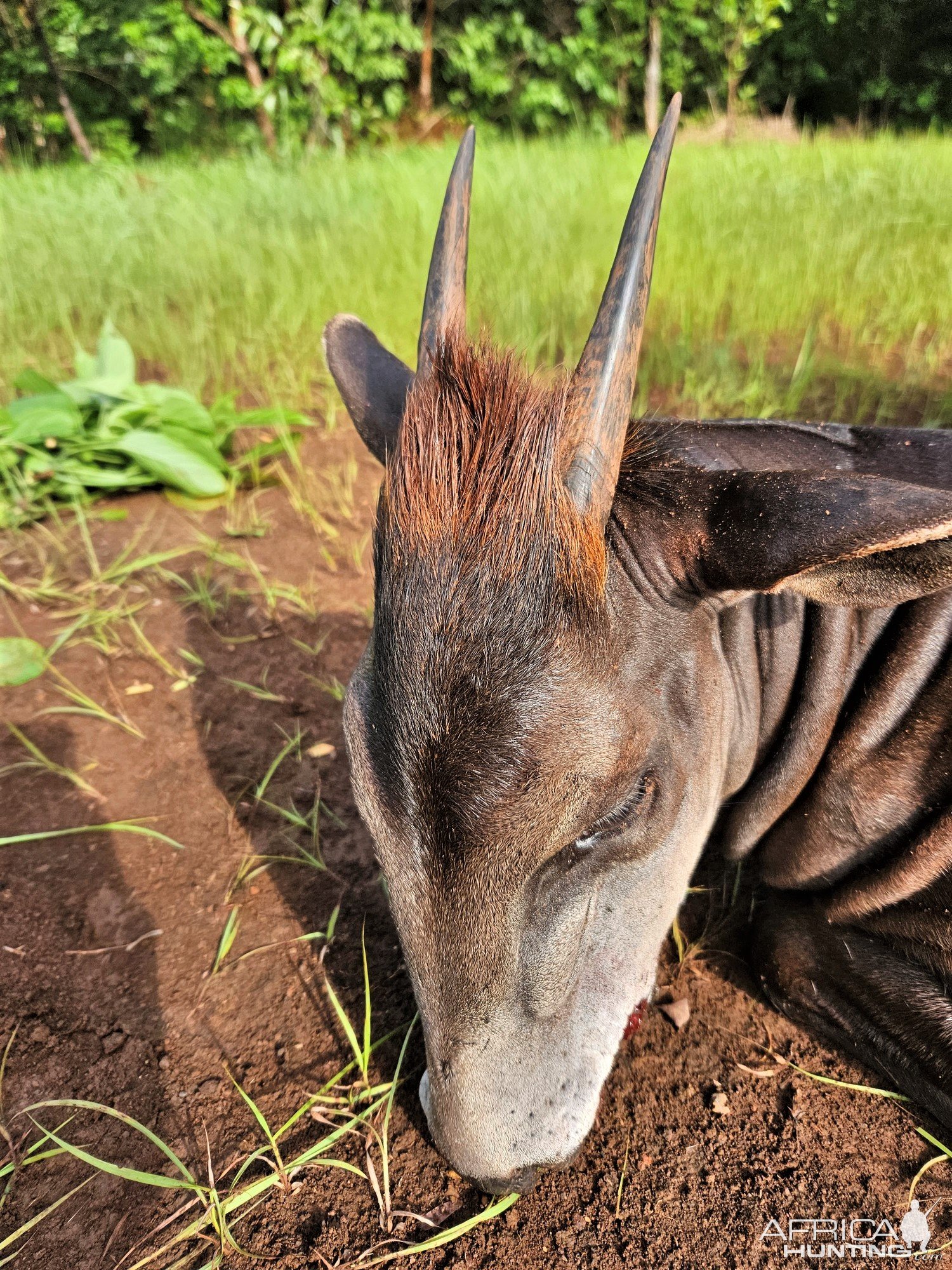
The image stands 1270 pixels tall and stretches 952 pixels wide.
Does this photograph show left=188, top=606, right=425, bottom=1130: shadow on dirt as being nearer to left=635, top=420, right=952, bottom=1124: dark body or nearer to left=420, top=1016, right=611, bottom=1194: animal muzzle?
left=420, top=1016, right=611, bottom=1194: animal muzzle

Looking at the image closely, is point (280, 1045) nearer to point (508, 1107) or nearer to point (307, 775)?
point (508, 1107)

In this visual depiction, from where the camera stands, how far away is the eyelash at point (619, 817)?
177 centimetres

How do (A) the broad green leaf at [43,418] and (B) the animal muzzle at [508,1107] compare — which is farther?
(A) the broad green leaf at [43,418]

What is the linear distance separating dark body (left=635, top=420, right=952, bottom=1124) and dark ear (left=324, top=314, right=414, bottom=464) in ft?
2.43

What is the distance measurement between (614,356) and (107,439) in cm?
335

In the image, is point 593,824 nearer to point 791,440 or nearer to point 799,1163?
point 799,1163

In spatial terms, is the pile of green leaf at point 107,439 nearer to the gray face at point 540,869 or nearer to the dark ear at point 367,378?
the dark ear at point 367,378

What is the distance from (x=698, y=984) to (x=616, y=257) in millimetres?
1908

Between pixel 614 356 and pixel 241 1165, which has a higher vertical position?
pixel 614 356

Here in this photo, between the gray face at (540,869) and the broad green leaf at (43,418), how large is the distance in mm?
2992

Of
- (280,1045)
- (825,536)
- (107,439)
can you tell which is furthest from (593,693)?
(107,439)

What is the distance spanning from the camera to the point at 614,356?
1.66 meters

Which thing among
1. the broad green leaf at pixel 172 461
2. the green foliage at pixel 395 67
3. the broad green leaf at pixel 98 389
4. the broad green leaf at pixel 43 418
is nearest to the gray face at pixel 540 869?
the broad green leaf at pixel 172 461

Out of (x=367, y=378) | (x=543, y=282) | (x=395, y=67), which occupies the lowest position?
(x=543, y=282)
